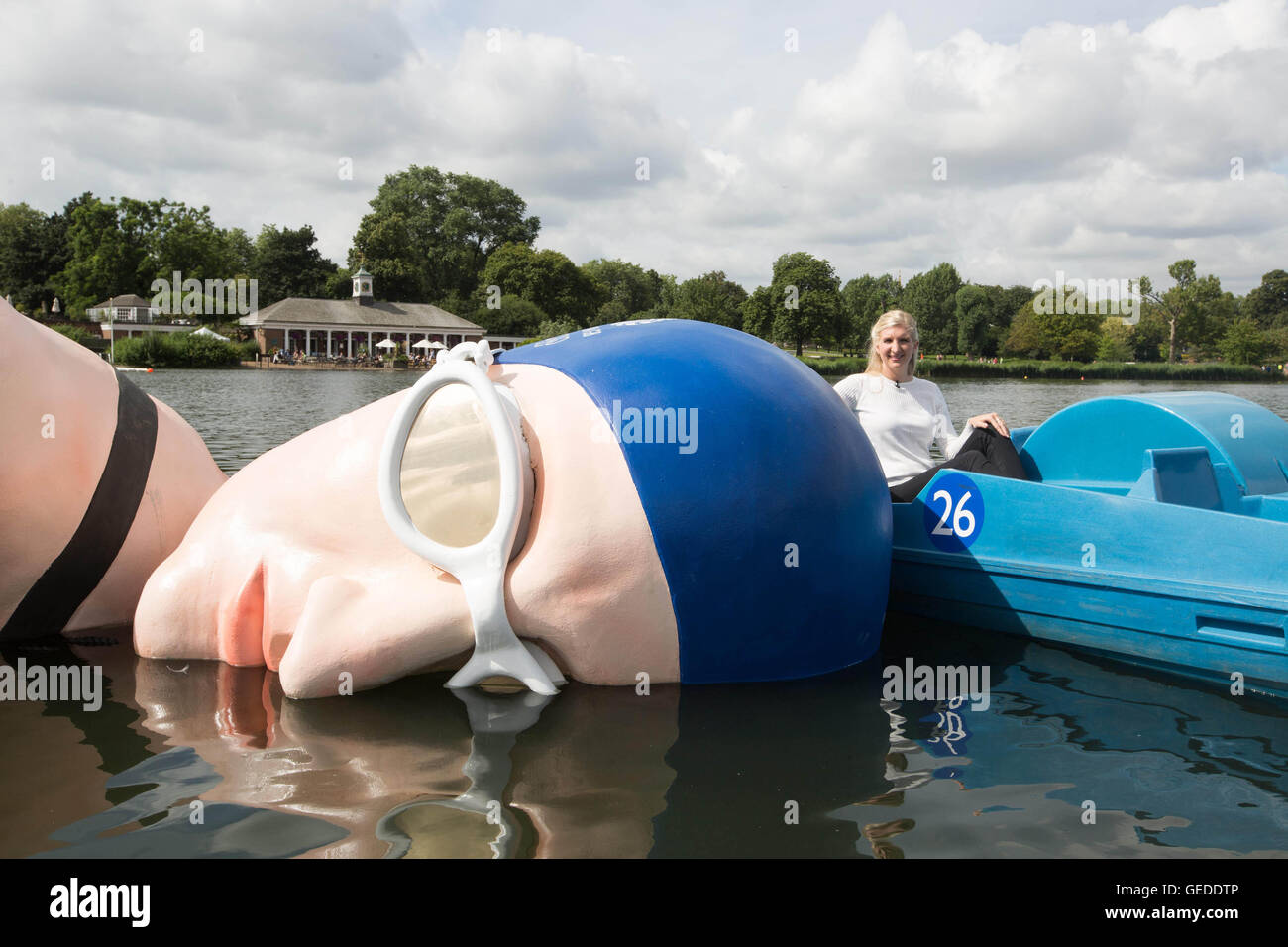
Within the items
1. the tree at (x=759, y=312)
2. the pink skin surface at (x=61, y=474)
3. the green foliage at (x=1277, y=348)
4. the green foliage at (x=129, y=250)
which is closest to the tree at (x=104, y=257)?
the green foliage at (x=129, y=250)

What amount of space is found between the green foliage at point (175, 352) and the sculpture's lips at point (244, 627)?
5469 cm

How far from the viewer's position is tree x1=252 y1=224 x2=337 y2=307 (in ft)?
273

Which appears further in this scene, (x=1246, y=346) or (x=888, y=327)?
(x=1246, y=346)

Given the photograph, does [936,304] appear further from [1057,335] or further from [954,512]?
[954,512]

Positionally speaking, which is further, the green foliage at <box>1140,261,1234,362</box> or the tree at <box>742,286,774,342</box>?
the green foliage at <box>1140,261,1234,362</box>

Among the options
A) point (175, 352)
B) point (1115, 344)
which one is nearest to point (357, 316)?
point (175, 352)

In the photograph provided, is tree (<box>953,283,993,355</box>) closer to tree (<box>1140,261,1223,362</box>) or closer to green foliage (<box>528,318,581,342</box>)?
tree (<box>1140,261,1223,362</box>)

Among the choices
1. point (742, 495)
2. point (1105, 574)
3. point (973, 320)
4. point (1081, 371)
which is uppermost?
point (973, 320)

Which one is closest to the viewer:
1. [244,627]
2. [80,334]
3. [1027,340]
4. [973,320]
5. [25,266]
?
[244,627]

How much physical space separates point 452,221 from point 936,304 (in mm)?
47445

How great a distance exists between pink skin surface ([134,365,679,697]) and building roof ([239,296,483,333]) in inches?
2708

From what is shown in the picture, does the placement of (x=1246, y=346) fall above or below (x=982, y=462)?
above

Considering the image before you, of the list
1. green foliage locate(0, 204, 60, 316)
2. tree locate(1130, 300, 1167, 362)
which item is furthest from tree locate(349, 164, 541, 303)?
tree locate(1130, 300, 1167, 362)

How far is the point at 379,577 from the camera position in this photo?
14.3 feet
